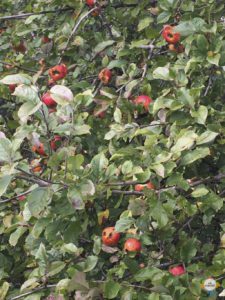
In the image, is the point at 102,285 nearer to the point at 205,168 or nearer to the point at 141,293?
the point at 141,293

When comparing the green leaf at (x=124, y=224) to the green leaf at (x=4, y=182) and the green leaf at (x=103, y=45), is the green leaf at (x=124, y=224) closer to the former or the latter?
the green leaf at (x=4, y=182)

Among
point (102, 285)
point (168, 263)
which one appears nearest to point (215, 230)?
point (168, 263)

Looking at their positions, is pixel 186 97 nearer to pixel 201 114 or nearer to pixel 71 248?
pixel 201 114

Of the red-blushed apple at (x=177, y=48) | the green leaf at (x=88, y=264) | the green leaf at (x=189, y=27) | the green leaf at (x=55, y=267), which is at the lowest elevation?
the green leaf at (x=88, y=264)

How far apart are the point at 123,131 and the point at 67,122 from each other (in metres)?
0.20

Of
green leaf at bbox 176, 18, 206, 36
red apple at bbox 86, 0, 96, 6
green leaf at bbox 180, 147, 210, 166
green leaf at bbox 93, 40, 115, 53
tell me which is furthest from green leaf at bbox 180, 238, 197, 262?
red apple at bbox 86, 0, 96, 6

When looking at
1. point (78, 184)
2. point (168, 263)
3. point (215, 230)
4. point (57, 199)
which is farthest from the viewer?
point (215, 230)

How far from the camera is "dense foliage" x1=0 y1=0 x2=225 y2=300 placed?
1.27 metres

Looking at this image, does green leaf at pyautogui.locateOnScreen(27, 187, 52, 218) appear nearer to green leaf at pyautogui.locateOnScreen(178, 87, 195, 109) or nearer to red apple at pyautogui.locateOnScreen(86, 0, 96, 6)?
green leaf at pyautogui.locateOnScreen(178, 87, 195, 109)

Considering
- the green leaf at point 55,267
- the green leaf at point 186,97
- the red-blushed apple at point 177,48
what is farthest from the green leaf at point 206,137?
the red-blushed apple at point 177,48

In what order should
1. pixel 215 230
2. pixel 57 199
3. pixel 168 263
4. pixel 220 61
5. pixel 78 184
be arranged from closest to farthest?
pixel 78 184 < pixel 57 199 < pixel 168 263 < pixel 220 61 < pixel 215 230

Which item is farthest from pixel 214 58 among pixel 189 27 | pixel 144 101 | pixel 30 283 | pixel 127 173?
pixel 30 283

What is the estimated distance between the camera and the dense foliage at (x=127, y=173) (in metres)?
1.27

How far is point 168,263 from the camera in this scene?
1.44 meters
